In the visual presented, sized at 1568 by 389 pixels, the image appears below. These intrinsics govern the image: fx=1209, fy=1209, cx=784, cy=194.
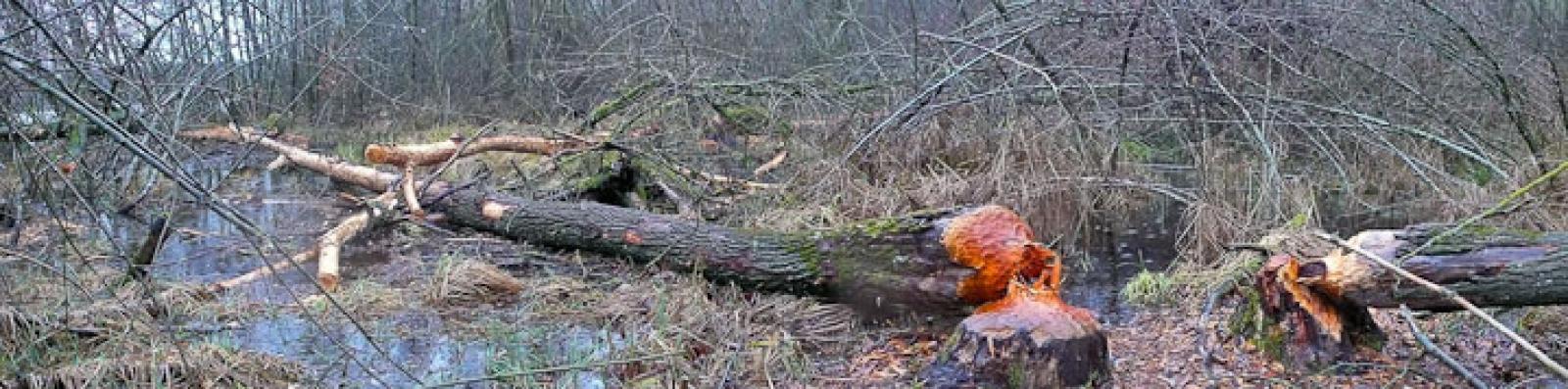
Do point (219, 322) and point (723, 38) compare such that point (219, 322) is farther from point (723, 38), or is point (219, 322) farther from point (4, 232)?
point (723, 38)

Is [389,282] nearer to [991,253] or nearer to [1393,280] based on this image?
[991,253]

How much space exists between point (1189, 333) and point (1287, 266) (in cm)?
70

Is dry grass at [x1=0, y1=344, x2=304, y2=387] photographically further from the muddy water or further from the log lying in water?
the log lying in water

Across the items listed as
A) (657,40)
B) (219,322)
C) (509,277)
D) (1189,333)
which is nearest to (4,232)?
(219,322)

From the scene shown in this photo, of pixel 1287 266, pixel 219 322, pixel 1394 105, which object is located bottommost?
pixel 219 322

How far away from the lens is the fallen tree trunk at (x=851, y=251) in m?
4.91

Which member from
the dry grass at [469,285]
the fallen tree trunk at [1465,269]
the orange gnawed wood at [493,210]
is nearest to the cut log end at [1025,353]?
the fallen tree trunk at [1465,269]

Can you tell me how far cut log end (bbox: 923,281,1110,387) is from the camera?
4152 millimetres

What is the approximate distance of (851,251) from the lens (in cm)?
529

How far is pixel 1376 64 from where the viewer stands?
733 cm

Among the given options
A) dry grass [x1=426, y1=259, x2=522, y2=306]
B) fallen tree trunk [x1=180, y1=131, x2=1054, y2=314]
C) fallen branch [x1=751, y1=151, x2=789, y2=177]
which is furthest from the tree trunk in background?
dry grass [x1=426, y1=259, x2=522, y2=306]

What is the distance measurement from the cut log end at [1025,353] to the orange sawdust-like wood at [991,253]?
17.1 inches

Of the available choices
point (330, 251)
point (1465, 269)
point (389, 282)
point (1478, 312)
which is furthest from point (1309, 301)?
point (330, 251)

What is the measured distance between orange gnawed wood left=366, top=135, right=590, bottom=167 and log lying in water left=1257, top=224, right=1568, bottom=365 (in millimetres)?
5326
